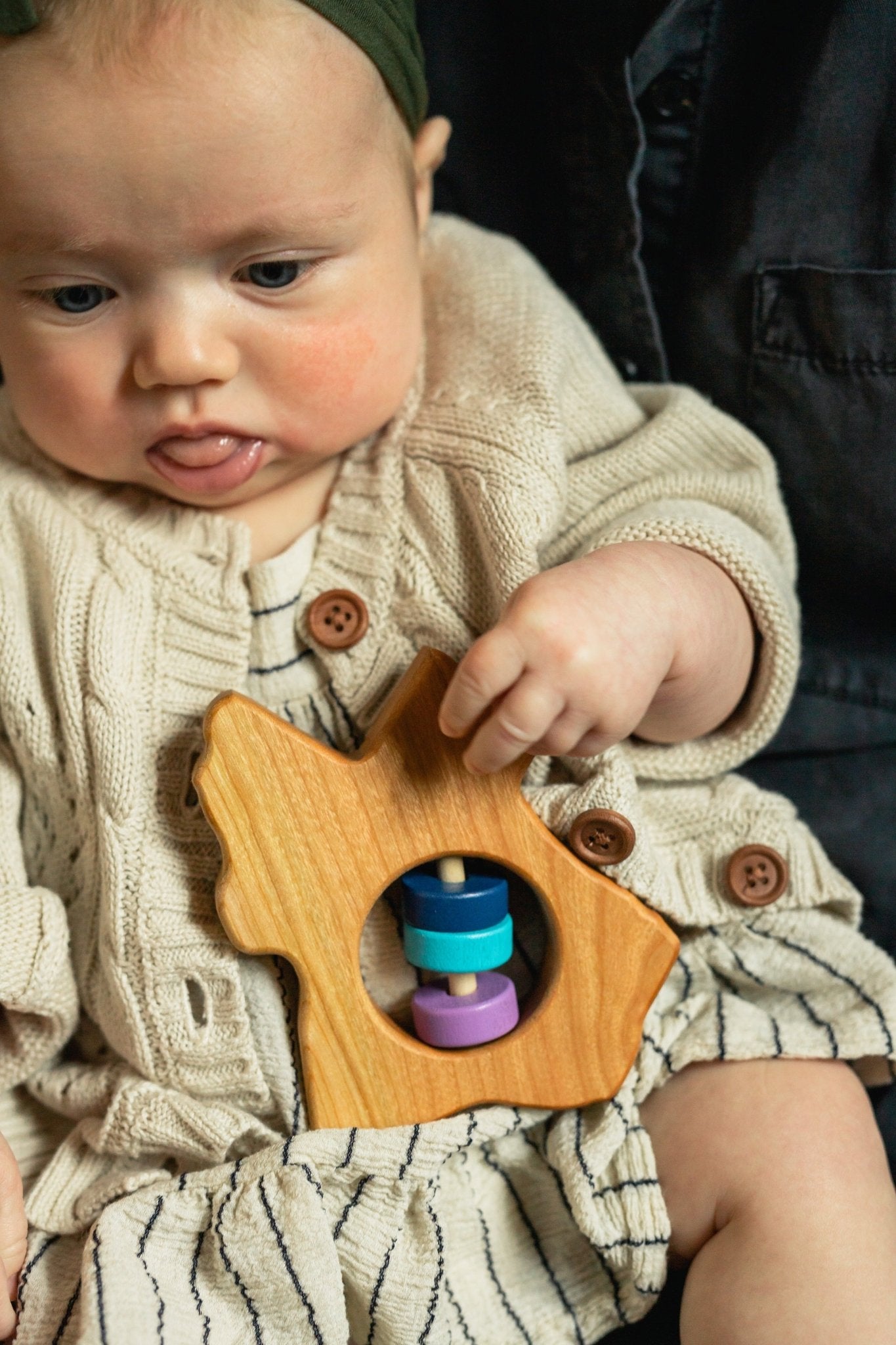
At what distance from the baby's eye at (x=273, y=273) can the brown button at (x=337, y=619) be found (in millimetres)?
230

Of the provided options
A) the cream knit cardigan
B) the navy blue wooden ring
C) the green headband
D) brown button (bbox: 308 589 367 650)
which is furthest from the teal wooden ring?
the green headband

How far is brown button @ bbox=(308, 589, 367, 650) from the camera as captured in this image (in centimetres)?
103

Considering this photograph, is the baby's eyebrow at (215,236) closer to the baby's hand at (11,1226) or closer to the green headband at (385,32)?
the green headband at (385,32)

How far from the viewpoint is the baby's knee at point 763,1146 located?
0.95 m

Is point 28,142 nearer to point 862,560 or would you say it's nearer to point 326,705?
point 326,705

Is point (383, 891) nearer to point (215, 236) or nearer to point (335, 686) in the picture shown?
point (335, 686)

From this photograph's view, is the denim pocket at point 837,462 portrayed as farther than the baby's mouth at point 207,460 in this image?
Yes

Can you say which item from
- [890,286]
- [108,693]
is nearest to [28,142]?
[108,693]

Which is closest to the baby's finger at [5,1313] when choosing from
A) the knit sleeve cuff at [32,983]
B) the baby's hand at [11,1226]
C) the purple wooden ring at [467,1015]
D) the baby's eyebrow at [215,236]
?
the baby's hand at [11,1226]

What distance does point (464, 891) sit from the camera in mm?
958

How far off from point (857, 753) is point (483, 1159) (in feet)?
1.71

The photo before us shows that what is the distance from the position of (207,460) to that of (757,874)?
1.73 ft

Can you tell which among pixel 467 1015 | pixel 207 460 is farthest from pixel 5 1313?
pixel 207 460

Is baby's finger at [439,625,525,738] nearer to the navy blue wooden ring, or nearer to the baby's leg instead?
the navy blue wooden ring
